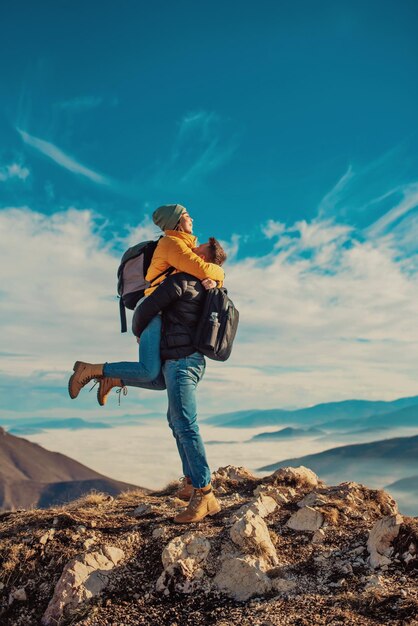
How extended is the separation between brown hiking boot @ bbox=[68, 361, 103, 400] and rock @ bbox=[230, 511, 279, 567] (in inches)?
88.1

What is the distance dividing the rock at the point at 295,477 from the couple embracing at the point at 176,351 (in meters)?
2.28

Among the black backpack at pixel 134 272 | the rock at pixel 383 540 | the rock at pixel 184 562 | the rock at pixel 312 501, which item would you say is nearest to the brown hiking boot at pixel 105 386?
the black backpack at pixel 134 272

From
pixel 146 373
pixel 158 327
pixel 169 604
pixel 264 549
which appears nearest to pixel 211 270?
pixel 158 327

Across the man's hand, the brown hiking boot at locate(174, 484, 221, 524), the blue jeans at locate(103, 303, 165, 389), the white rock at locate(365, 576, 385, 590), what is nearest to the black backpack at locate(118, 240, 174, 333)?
the blue jeans at locate(103, 303, 165, 389)

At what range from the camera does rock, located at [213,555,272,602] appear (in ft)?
16.7

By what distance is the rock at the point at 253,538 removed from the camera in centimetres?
Answer: 559

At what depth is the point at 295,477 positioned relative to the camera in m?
8.45

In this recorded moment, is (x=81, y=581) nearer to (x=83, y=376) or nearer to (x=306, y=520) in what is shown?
(x=83, y=376)

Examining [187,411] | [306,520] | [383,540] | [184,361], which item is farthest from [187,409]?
[383,540]

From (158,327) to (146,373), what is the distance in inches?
20.8

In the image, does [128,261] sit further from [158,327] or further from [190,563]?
[190,563]

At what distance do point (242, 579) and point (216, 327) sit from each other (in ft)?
8.31

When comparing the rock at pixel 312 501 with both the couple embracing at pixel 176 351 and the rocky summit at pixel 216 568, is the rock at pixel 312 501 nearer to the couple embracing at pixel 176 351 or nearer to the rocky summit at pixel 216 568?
the rocky summit at pixel 216 568

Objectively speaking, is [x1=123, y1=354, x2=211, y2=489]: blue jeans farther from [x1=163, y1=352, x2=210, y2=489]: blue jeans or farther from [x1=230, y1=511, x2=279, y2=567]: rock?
[x1=230, y1=511, x2=279, y2=567]: rock
